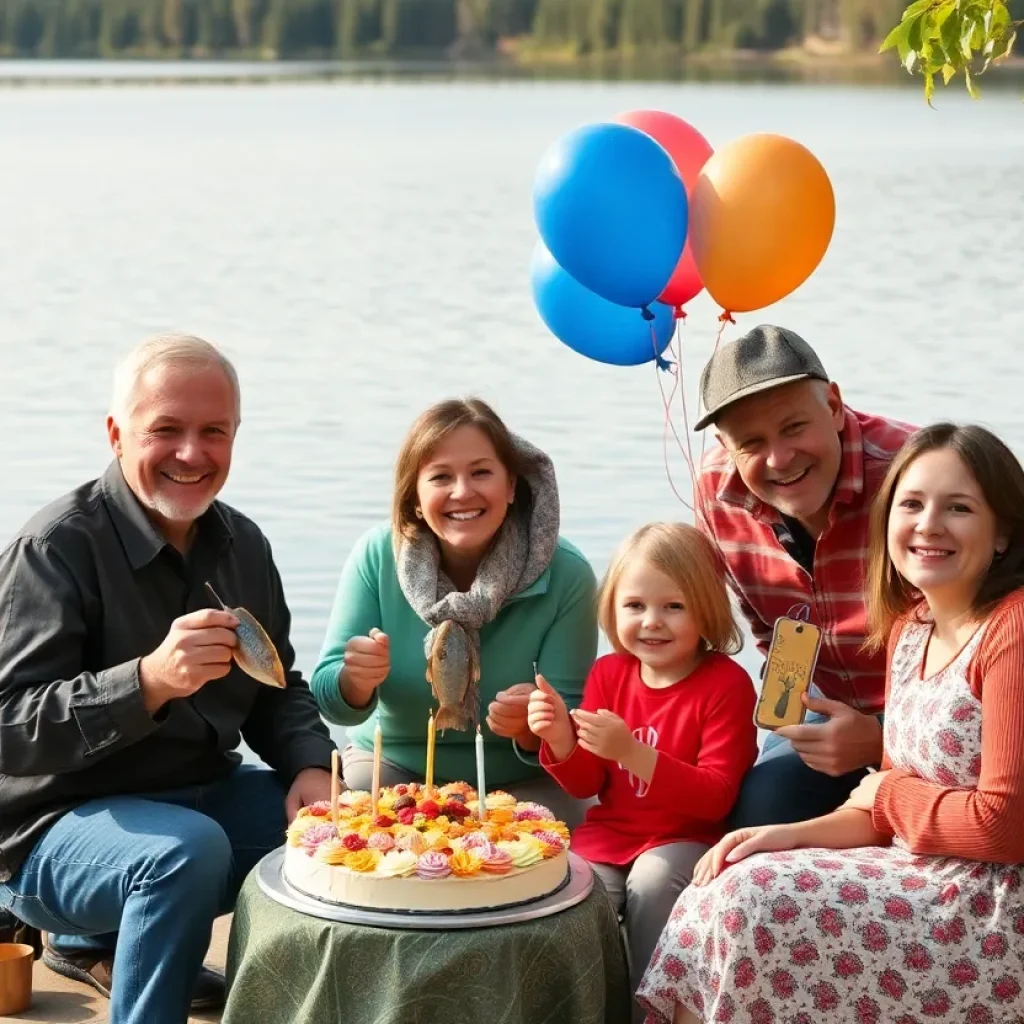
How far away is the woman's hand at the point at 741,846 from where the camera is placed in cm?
382

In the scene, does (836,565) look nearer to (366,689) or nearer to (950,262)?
(366,689)

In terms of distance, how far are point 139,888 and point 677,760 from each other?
117cm

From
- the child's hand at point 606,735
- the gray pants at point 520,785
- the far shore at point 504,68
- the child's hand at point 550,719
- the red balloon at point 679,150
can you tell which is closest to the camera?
the child's hand at point 606,735

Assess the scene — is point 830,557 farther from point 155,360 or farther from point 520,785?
point 155,360

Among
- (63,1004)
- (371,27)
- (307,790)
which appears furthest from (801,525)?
(371,27)

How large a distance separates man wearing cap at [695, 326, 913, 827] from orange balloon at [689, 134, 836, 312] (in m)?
0.39

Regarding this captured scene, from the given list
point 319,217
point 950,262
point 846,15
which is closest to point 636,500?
point 950,262

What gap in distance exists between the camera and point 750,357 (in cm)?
440

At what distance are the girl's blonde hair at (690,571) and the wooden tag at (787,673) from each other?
0.16 metres

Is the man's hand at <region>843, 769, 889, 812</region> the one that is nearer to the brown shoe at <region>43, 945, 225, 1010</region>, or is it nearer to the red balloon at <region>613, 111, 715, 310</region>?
the brown shoe at <region>43, 945, 225, 1010</region>

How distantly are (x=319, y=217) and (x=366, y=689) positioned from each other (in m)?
22.6

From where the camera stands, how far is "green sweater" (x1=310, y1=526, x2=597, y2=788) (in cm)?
468

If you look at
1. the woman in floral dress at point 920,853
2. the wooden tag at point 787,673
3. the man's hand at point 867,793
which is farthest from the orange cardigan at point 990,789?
the wooden tag at point 787,673

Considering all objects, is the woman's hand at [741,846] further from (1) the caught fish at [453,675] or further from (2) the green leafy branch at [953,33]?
(2) the green leafy branch at [953,33]
